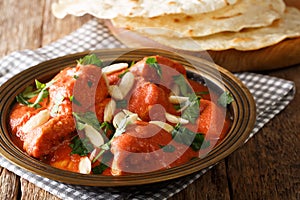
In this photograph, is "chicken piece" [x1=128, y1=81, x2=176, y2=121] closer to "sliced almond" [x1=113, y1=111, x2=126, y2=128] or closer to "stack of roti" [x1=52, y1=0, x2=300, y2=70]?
"sliced almond" [x1=113, y1=111, x2=126, y2=128]

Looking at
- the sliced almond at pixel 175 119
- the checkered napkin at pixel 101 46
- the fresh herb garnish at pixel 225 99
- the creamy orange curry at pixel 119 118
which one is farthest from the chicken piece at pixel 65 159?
the fresh herb garnish at pixel 225 99

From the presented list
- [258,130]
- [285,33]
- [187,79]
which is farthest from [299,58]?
[187,79]

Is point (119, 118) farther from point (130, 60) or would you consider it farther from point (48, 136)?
point (130, 60)

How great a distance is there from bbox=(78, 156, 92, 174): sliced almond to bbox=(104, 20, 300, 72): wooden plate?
4.58ft

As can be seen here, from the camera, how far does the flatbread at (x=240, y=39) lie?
3812 millimetres

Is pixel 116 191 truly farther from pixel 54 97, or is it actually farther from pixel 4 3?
pixel 4 3

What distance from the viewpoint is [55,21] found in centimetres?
474

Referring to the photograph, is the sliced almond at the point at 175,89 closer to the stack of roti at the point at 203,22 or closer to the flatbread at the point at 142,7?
the stack of roti at the point at 203,22

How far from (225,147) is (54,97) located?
0.94 meters

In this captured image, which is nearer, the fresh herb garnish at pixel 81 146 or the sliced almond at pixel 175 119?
the fresh herb garnish at pixel 81 146

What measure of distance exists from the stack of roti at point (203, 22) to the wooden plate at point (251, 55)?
0.05 metres

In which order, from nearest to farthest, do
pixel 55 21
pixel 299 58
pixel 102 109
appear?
pixel 102 109
pixel 299 58
pixel 55 21

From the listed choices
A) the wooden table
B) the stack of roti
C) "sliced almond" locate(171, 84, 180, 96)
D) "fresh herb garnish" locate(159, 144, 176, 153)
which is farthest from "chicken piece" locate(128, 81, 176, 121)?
the stack of roti

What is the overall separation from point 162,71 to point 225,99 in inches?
14.8
